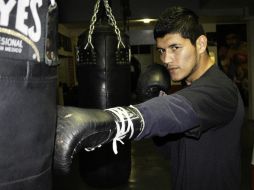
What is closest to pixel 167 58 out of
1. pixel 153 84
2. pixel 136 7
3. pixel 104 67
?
pixel 153 84

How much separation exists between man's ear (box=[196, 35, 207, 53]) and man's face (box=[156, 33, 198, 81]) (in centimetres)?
3

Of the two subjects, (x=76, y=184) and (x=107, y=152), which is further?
(x=76, y=184)

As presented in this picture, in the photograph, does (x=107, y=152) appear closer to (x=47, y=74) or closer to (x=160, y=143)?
(x=160, y=143)

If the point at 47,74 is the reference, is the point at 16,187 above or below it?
below

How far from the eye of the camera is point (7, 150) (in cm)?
60

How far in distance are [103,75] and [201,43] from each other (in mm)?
1965

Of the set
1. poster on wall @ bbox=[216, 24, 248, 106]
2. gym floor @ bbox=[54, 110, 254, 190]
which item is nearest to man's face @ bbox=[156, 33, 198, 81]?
gym floor @ bbox=[54, 110, 254, 190]

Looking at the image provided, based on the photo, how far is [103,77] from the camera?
132 inches

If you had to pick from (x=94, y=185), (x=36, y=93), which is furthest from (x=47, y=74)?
(x=94, y=185)

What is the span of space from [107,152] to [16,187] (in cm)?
290

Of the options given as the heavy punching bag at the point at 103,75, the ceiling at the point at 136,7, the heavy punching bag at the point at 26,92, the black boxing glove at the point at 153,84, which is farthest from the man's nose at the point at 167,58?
the ceiling at the point at 136,7

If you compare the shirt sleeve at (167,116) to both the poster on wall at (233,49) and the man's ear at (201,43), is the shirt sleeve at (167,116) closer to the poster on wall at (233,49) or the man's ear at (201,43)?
the man's ear at (201,43)

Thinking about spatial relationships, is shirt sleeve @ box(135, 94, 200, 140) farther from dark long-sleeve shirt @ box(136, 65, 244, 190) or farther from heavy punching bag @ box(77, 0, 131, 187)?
heavy punching bag @ box(77, 0, 131, 187)

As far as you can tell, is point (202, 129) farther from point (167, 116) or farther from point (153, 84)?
point (153, 84)
